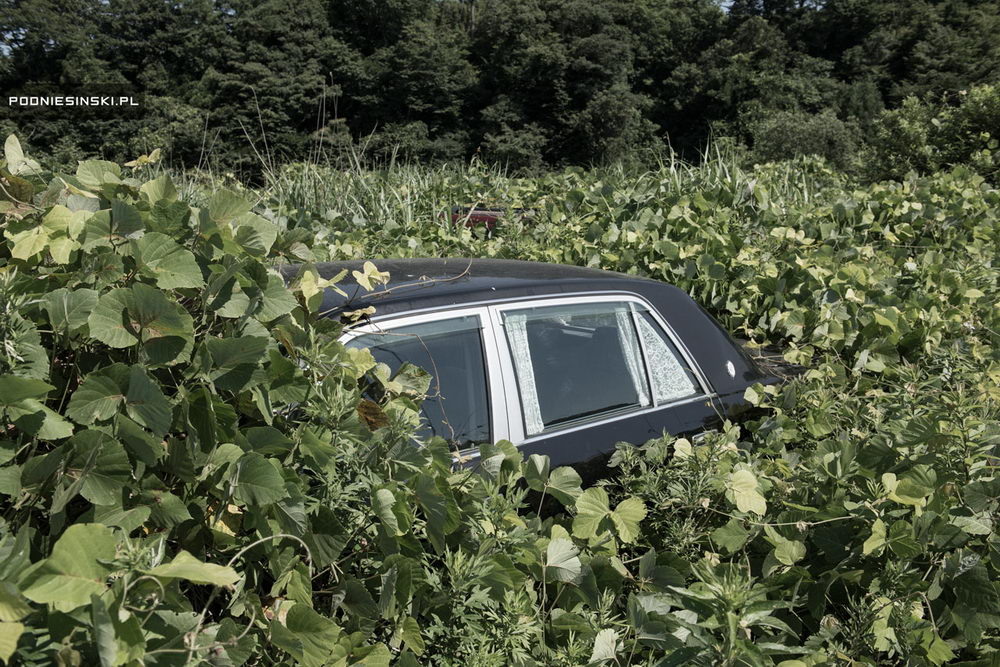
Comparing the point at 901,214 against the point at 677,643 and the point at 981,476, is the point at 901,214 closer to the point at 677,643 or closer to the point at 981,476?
the point at 981,476

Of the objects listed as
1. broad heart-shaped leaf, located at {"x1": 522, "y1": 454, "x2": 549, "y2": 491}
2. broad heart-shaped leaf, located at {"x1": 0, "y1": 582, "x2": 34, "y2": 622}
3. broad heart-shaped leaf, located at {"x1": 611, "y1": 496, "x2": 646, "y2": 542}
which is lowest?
broad heart-shaped leaf, located at {"x1": 611, "y1": 496, "x2": 646, "y2": 542}

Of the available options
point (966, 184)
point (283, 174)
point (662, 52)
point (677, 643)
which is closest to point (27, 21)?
point (662, 52)

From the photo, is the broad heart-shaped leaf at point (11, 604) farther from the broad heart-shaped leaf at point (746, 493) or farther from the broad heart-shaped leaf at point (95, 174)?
the broad heart-shaped leaf at point (746, 493)

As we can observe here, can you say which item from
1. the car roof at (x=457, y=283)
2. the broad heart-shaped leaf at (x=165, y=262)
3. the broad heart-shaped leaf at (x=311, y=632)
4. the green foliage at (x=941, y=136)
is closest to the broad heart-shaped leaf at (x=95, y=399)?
the broad heart-shaped leaf at (x=165, y=262)

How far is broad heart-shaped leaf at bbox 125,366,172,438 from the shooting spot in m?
1.29

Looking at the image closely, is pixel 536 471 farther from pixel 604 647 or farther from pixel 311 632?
pixel 311 632

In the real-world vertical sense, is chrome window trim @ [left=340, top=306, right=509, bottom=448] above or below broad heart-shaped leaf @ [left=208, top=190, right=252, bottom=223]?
below

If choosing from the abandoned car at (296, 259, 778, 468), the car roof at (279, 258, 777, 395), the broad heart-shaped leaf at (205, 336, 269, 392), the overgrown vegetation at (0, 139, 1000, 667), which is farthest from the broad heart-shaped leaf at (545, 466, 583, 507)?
the broad heart-shaped leaf at (205, 336, 269, 392)

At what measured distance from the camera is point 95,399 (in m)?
1.29

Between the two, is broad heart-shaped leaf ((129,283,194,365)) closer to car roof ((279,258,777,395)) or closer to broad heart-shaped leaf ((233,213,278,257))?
broad heart-shaped leaf ((233,213,278,257))

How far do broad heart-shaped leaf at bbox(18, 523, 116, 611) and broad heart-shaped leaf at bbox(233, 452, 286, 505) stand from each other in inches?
10.9

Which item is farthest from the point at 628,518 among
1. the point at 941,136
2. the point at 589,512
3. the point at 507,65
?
the point at 507,65

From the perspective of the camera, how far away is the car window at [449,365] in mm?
2475

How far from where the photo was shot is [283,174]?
7.52 m
